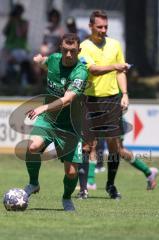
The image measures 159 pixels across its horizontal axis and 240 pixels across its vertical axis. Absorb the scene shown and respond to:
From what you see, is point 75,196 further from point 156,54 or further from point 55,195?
point 156,54

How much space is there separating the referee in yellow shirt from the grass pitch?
712mm

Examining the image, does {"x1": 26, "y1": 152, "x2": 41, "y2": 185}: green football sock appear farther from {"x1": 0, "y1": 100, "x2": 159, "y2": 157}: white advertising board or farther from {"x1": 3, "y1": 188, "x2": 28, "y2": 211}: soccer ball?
{"x1": 0, "y1": 100, "x2": 159, "y2": 157}: white advertising board

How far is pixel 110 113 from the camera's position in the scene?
13.2 m

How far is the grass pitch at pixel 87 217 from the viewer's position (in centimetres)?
905

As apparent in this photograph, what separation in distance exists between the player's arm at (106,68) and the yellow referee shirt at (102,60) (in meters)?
0.14

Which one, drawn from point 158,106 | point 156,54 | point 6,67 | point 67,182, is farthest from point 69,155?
point 156,54

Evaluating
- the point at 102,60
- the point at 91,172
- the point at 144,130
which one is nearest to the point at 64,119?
the point at 102,60

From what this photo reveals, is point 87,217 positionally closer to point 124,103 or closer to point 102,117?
point 124,103

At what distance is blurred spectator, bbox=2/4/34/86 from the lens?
2452 cm

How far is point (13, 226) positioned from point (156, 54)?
1904cm

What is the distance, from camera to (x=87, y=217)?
33.4 feet

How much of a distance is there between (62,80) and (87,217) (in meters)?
1.59

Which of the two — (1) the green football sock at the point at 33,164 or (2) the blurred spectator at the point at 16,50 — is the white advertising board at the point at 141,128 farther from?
(1) the green football sock at the point at 33,164

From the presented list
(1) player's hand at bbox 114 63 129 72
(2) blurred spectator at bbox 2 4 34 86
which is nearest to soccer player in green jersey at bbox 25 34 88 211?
(1) player's hand at bbox 114 63 129 72
